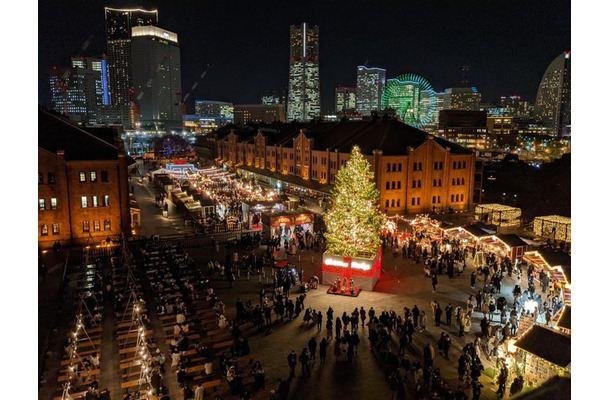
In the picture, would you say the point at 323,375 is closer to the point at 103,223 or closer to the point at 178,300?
the point at 178,300

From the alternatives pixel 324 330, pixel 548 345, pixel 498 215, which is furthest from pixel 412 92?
pixel 548 345

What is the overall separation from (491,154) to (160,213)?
100 metres

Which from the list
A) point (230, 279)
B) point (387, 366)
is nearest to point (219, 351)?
point (387, 366)

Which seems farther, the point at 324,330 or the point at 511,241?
the point at 511,241

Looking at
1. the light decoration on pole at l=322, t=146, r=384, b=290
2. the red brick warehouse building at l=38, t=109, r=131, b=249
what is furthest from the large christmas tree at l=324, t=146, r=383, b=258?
the red brick warehouse building at l=38, t=109, r=131, b=249

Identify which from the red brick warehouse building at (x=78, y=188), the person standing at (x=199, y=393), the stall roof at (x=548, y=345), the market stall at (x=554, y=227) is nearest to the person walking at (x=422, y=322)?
the stall roof at (x=548, y=345)

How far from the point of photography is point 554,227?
116 feet

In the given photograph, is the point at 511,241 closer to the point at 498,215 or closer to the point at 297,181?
the point at 498,215

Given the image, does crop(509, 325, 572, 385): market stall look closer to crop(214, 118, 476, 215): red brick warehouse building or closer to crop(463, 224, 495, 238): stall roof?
crop(463, 224, 495, 238): stall roof

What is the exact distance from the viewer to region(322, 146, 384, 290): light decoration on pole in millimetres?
24797

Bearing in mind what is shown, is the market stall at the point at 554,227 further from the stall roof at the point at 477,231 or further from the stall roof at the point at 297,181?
the stall roof at the point at 297,181

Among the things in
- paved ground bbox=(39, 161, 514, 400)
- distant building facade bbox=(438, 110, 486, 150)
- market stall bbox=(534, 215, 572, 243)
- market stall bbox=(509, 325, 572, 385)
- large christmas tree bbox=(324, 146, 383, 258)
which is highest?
distant building facade bbox=(438, 110, 486, 150)

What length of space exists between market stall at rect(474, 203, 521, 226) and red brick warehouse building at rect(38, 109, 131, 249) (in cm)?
3160

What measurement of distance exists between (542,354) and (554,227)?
2528cm
